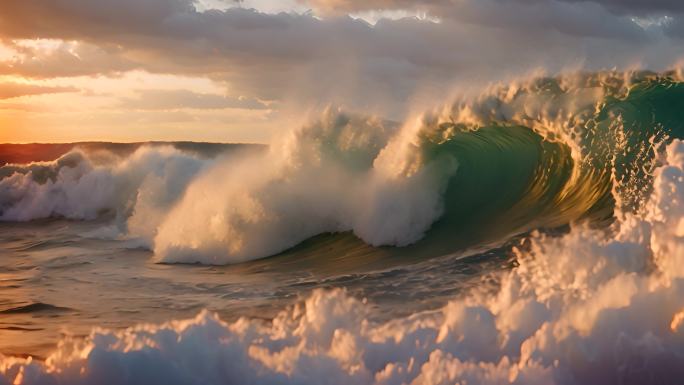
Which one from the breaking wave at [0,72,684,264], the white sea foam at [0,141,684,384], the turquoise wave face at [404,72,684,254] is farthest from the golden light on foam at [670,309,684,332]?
the turquoise wave face at [404,72,684,254]

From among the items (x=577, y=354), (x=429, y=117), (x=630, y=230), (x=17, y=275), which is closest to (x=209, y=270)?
(x=17, y=275)

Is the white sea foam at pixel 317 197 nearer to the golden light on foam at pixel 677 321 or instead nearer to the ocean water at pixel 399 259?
the ocean water at pixel 399 259

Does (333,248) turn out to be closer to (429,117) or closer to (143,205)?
(429,117)

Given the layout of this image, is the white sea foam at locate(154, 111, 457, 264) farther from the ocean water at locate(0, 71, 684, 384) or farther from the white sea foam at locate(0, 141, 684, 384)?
the white sea foam at locate(0, 141, 684, 384)

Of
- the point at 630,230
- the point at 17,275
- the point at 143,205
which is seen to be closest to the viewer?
the point at 630,230

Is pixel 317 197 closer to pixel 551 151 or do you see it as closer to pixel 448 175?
pixel 448 175

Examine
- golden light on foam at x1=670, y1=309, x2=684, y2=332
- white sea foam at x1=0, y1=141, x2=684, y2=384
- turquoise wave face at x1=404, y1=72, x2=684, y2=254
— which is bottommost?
white sea foam at x1=0, y1=141, x2=684, y2=384
